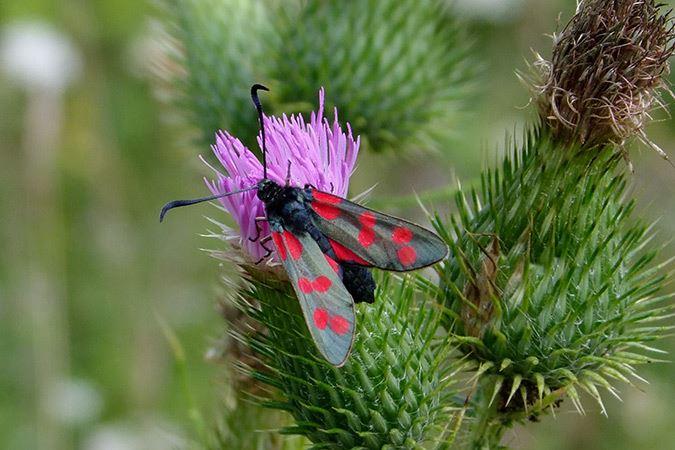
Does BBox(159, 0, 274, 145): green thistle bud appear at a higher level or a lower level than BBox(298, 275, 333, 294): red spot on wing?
higher

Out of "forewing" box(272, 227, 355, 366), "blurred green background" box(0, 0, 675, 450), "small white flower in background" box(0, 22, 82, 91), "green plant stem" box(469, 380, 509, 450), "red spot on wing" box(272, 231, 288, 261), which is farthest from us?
"small white flower in background" box(0, 22, 82, 91)

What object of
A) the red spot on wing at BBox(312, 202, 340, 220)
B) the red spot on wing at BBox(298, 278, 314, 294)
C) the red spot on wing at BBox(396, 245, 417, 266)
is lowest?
the red spot on wing at BBox(298, 278, 314, 294)

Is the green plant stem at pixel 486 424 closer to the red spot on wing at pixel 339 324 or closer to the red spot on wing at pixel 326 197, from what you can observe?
the red spot on wing at pixel 339 324

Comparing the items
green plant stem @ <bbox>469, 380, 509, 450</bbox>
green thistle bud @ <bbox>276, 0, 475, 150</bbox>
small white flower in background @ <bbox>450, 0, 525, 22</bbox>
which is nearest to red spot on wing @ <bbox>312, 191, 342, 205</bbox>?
green plant stem @ <bbox>469, 380, 509, 450</bbox>

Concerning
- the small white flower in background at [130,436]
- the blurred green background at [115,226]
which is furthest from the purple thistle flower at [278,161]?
the small white flower in background at [130,436]

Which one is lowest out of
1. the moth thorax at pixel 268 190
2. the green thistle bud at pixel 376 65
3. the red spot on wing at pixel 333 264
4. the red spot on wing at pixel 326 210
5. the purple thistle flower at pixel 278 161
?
the red spot on wing at pixel 333 264

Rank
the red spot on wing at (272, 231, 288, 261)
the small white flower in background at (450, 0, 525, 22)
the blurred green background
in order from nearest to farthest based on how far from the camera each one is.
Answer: the red spot on wing at (272, 231, 288, 261), the blurred green background, the small white flower in background at (450, 0, 525, 22)

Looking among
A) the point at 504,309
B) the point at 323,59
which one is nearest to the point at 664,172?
the point at 323,59

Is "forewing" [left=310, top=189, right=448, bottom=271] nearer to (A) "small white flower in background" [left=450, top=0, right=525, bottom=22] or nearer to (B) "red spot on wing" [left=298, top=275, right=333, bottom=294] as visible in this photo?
(B) "red spot on wing" [left=298, top=275, right=333, bottom=294]
